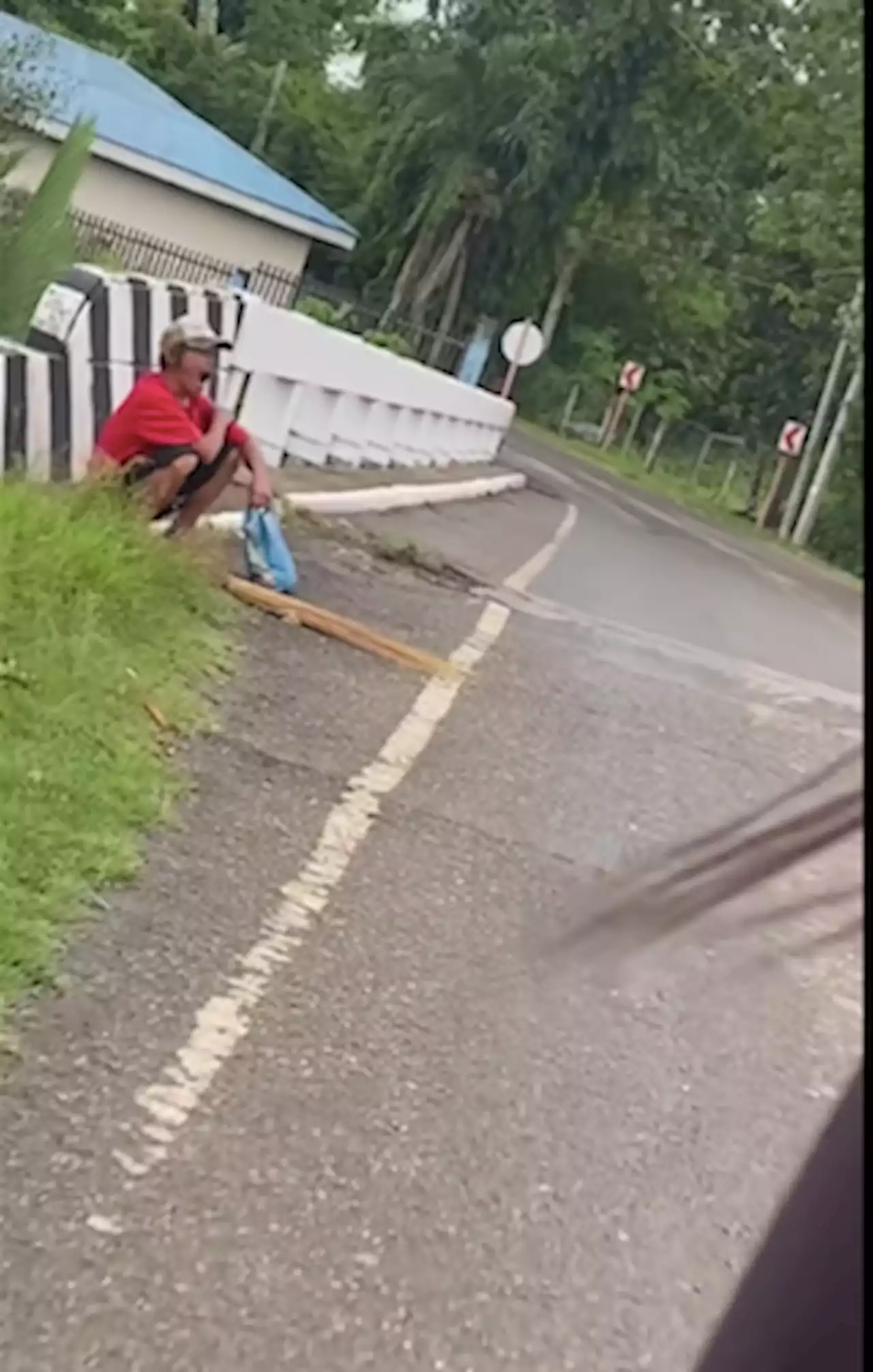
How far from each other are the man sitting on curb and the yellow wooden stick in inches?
13.8

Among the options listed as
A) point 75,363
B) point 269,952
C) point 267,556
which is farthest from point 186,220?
point 269,952

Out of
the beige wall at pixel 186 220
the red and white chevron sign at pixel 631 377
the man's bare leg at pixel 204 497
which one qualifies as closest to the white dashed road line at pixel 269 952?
the man's bare leg at pixel 204 497

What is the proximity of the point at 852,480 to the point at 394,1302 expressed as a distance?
3.01 metres

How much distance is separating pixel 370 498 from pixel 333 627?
240 inches

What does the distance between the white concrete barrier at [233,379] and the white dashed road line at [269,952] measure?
1799 mm

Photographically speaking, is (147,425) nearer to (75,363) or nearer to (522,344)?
(75,363)

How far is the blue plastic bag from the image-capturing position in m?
9.82

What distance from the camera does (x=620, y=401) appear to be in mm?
59750

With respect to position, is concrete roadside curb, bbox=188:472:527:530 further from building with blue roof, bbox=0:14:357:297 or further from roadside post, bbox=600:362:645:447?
roadside post, bbox=600:362:645:447

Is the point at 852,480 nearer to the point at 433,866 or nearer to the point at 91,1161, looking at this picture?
the point at 91,1161

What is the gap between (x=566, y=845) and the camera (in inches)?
280

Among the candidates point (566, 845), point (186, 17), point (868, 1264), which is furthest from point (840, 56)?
point (186, 17)

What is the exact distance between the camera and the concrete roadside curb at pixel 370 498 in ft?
35.1

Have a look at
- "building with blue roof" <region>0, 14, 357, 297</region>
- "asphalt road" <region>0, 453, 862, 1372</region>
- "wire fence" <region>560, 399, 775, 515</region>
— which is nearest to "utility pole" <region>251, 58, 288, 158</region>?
"wire fence" <region>560, 399, 775, 515</region>
